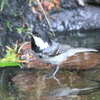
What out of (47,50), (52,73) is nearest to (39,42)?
(47,50)

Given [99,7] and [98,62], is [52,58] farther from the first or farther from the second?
[99,7]

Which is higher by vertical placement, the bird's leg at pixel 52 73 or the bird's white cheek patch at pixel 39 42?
the bird's white cheek patch at pixel 39 42

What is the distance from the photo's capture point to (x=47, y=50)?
465cm

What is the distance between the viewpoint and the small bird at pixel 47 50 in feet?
15.0

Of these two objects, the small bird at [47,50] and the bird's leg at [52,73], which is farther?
the bird's leg at [52,73]

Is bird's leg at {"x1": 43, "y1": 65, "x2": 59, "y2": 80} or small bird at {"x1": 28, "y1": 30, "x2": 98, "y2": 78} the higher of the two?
small bird at {"x1": 28, "y1": 30, "x2": 98, "y2": 78}

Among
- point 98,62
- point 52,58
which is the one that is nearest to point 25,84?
point 52,58

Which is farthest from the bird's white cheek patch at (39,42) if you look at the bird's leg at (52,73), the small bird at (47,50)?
the bird's leg at (52,73)

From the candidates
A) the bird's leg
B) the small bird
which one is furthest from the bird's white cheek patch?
the bird's leg

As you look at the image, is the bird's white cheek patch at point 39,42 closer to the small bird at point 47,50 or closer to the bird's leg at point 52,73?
the small bird at point 47,50

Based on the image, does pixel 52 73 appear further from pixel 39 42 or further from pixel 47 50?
pixel 39 42

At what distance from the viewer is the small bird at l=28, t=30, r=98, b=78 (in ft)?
15.0

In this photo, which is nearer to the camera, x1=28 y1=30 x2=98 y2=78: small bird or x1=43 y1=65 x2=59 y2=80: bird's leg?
x1=28 y1=30 x2=98 y2=78: small bird

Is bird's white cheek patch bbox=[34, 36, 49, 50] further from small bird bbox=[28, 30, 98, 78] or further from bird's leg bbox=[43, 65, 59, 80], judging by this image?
bird's leg bbox=[43, 65, 59, 80]
